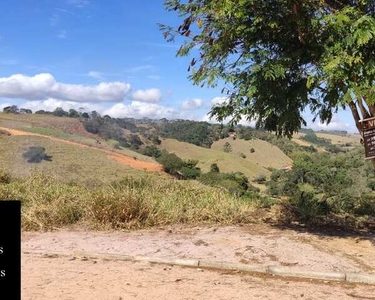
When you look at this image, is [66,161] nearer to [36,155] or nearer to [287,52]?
[36,155]

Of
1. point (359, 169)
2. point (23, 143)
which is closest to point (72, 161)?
point (23, 143)

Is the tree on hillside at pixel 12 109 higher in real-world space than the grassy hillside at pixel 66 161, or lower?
higher

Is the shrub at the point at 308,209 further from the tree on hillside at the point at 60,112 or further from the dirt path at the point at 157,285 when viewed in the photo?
the tree on hillside at the point at 60,112

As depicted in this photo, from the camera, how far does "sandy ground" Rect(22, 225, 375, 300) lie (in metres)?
5.02

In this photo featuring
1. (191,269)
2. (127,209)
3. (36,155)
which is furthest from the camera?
(36,155)

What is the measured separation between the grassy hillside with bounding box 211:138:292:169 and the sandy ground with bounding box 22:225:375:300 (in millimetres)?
51657

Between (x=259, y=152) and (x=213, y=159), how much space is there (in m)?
19.8

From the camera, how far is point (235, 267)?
20.2ft

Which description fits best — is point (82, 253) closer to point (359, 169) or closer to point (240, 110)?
point (240, 110)

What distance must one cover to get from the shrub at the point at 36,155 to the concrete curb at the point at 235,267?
61.2ft

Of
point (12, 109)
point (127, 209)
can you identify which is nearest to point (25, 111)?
point (12, 109)

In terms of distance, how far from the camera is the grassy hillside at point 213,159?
46.2 meters

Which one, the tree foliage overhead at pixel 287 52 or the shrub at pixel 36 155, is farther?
the shrub at pixel 36 155

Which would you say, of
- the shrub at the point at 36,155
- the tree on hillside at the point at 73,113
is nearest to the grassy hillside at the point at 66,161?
the shrub at the point at 36,155
